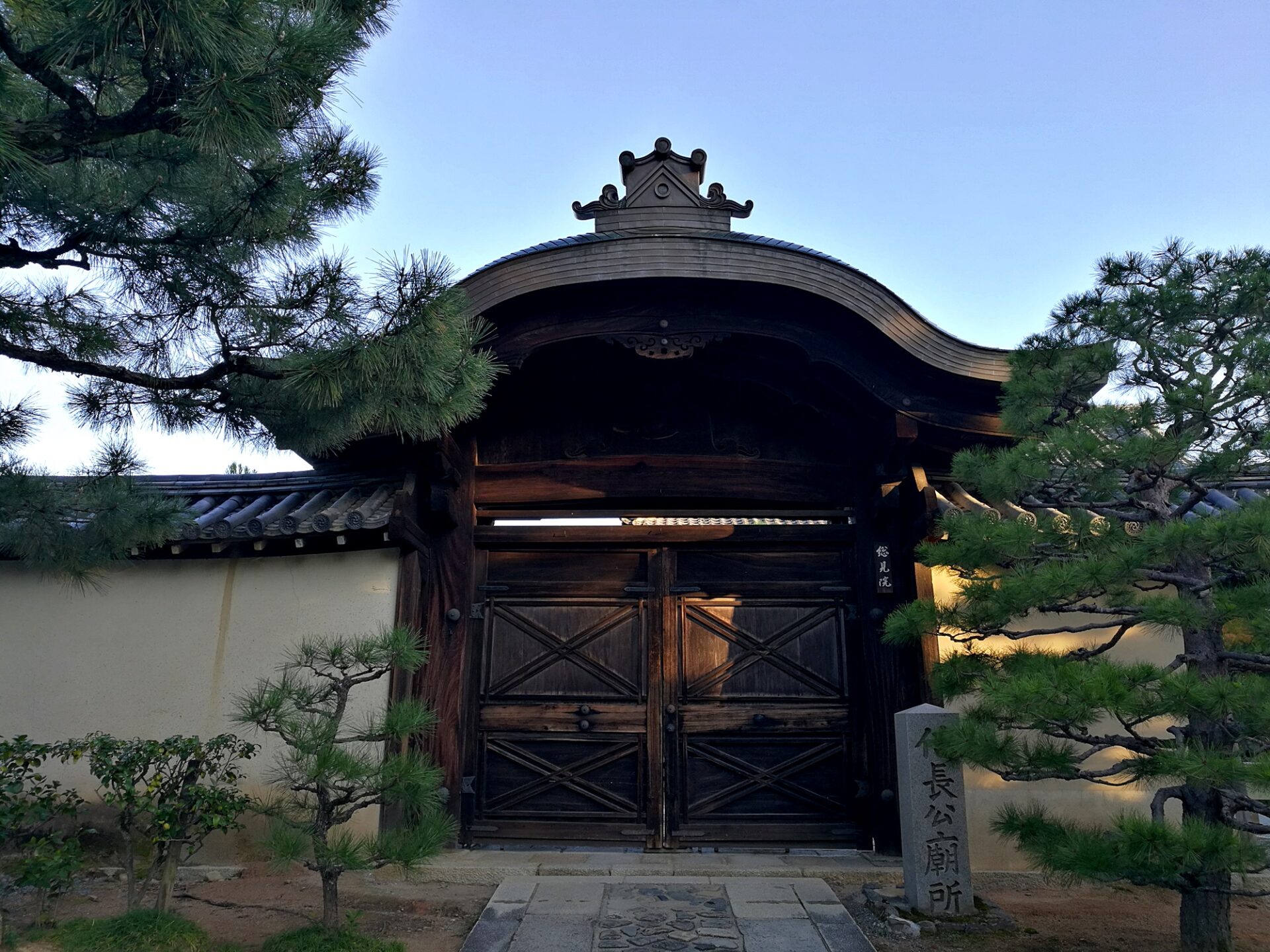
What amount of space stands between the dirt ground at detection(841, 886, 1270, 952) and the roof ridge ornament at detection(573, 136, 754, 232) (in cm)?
564

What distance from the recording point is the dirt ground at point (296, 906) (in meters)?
5.03

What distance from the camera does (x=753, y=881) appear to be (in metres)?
6.04

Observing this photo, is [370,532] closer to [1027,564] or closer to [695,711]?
[695,711]

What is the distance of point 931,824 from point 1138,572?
1.99 m

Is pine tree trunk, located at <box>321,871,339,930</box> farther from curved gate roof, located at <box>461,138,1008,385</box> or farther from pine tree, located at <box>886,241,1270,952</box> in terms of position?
curved gate roof, located at <box>461,138,1008,385</box>

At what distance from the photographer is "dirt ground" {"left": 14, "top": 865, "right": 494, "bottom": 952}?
503cm

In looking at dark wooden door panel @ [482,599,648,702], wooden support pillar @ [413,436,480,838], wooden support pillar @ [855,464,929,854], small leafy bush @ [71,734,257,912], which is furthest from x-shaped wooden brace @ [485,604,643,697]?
small leafy bush @ [71,734,257,912]

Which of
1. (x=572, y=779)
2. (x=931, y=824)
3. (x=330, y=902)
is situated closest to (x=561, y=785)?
(x=572, y=779)

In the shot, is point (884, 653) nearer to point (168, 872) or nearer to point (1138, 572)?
point (1138, 572)

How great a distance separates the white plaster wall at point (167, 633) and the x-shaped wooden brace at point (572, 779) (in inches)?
67.2

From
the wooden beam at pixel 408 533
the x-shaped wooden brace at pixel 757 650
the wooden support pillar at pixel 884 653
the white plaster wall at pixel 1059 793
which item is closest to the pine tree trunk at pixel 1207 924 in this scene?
the white plaster wall at pixel 1059 793

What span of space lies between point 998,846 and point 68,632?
24.3ft

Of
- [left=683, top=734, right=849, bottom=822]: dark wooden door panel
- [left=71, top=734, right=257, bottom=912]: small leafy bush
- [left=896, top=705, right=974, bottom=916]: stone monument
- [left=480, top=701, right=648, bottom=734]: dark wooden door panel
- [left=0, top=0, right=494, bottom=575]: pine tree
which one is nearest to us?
[left=0, top=0, right=494, bottom=575]: pine tree

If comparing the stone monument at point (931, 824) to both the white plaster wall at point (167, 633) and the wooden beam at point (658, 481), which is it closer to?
the wooden beam at point (658, 481)
